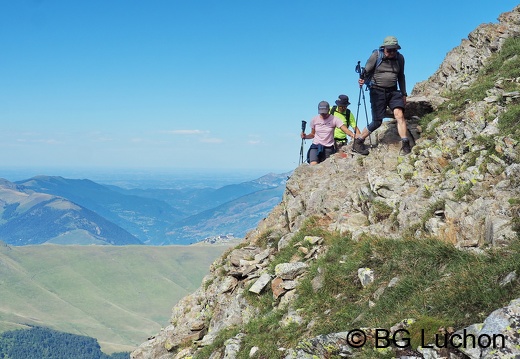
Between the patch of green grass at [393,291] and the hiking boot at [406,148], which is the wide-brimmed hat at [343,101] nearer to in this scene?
the hiking boot at [406,148]

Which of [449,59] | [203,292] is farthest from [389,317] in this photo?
[449,59]

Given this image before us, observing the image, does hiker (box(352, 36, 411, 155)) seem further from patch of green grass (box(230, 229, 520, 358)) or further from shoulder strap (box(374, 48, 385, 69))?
patch of green grass (box(230, 229, 520, 358))

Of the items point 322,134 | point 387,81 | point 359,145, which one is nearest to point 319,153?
point 322,134

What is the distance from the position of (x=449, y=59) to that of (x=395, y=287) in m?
22.0

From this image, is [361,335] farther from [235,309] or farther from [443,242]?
[235,309]

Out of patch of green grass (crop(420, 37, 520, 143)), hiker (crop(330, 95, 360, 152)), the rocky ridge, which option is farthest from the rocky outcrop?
hiker (crop(330, 95, 360, 152))

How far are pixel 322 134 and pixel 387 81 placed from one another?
19.3 ft

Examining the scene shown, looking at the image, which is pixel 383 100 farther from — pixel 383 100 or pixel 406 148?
pixel 406 148

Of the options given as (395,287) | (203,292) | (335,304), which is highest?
(395,287)

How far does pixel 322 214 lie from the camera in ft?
61.3

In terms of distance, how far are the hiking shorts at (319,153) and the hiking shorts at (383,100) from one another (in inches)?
215

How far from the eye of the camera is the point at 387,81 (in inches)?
701

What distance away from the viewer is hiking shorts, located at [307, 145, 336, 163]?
23797 millimetres

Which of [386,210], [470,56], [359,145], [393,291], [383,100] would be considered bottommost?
[393,291]
